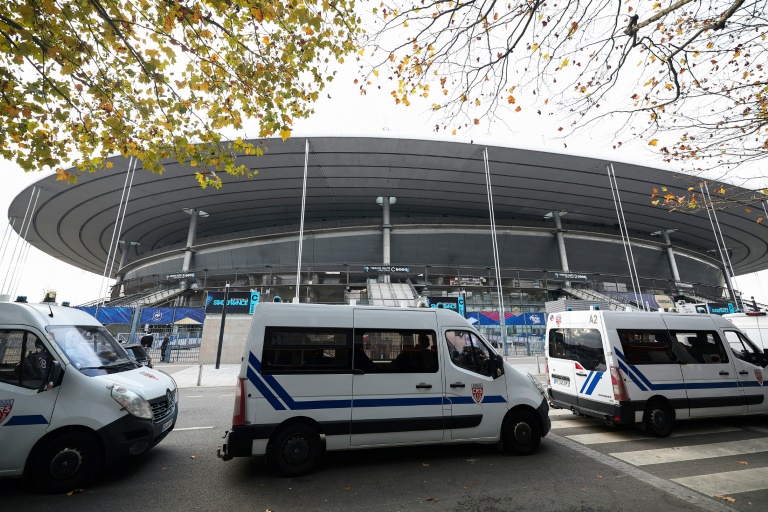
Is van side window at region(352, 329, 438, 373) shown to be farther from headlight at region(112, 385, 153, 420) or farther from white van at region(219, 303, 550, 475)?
headlight at region(112, 385, 153, 420)

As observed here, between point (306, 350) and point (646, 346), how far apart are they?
21.1 feet

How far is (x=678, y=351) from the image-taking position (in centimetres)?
652

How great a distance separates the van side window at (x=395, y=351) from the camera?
15.9 feet

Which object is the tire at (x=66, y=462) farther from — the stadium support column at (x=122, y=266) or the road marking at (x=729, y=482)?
the stadium support column at (x=122, y=266)

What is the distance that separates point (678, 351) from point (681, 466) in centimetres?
274

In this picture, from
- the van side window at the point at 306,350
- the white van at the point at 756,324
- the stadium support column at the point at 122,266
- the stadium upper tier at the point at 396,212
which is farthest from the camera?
the stadium support column at the point at 122,266

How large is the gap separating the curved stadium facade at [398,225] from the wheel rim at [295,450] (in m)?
23.0

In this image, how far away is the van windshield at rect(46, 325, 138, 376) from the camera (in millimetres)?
4297

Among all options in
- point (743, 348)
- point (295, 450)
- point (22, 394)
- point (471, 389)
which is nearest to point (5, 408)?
point (22, 394)

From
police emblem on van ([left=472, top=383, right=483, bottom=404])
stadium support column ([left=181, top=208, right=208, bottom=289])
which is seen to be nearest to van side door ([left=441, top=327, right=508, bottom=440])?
police emblem on van ([left=472, top=383, right=483, bottom=404])

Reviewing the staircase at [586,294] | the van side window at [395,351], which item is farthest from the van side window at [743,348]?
the staircase at [586,294]

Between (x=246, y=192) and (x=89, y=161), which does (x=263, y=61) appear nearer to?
(x=89, y=161)

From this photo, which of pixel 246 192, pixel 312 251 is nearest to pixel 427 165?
pixel 312 251

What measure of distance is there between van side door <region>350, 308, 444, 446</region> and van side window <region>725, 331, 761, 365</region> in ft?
22.2
